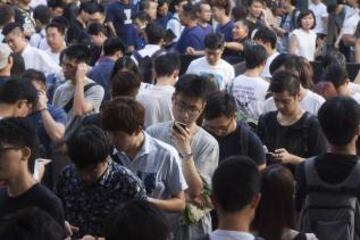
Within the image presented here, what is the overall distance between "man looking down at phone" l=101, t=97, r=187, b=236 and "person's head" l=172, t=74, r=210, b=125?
1.75 feet

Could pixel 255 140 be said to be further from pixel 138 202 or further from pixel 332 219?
pixel 138 202

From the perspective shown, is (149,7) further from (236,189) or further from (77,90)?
(236,189)

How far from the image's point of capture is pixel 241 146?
5.74 meters

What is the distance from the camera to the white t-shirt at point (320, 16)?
58.1 feet

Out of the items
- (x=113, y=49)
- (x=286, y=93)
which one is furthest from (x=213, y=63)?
(x=286, y=93)

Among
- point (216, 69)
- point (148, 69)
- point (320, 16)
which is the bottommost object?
point (320, 16)

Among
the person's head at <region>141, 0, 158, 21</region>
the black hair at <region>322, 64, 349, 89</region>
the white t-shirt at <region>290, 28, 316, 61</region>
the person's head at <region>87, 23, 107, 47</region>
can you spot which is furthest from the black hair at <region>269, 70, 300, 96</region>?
the person's head at <region>141, 0, 158, 21</region>

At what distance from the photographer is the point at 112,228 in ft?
11.0

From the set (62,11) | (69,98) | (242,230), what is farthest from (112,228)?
(62,11)

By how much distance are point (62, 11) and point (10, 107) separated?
997 cm

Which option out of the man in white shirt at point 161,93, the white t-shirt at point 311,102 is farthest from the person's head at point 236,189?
the man in white shirt at point 161,93

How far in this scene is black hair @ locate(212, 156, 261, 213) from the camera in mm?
3709

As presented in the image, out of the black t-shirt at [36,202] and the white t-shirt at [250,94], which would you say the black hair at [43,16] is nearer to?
the white t-shirt at [250,94]

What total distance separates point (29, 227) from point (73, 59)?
5.06 metres
